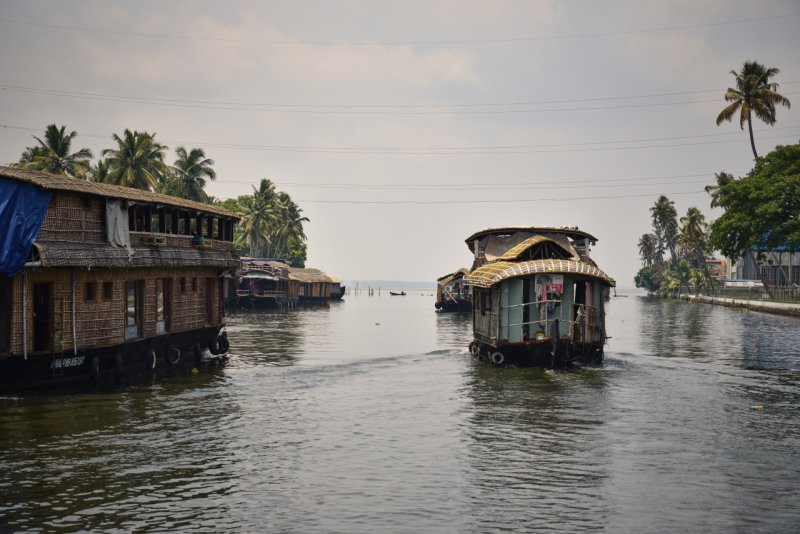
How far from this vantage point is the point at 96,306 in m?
26.2

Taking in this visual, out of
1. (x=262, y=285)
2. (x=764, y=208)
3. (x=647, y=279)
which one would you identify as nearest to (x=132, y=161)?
(x=262, y=285)

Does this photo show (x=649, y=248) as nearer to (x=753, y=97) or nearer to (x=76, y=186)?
(x=753, y=97)

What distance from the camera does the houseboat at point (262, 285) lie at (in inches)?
3388

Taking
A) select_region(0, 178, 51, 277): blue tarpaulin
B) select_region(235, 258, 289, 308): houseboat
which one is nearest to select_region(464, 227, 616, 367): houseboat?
select_region(0, 178, 51, 277): blue tarpaulin

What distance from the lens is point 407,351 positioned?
43.5m

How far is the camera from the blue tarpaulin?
22.5m

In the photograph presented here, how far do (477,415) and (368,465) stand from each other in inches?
265

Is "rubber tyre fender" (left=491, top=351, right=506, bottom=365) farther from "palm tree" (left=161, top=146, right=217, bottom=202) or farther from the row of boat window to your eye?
"palm tree" (left=161, top=146, right=217, bottom=202)

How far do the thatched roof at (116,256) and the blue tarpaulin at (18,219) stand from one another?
0.48 metres

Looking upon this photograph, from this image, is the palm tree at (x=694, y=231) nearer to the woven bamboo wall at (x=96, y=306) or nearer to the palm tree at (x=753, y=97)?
the palm tree at (x=753, y=97)

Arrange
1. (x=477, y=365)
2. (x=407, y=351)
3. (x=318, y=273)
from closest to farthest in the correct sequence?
1. (x=477, y=365)
2. (x=407, y=351)
3. (x=318, y=273)

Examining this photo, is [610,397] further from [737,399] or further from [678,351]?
[678,351]

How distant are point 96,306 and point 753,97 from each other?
70.5m

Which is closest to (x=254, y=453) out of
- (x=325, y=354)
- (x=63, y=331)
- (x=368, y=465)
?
(x=368, y=465)
